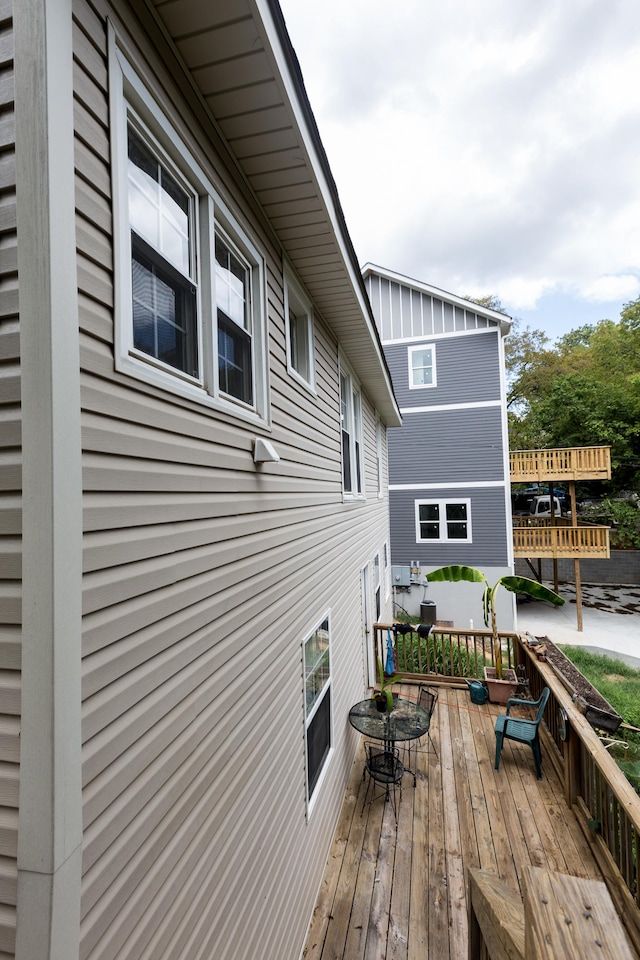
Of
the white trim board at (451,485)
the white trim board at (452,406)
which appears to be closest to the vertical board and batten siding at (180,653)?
the white trim board at (451,485)

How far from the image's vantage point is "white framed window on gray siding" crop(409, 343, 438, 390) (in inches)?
557

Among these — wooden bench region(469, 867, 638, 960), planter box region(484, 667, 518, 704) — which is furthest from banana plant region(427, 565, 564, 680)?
wooden bench region(469, 867, 638, 960)

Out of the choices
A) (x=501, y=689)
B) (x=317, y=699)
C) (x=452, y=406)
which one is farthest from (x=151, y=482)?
(x=452, y=406)

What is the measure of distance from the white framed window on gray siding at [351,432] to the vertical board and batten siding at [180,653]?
2.81m

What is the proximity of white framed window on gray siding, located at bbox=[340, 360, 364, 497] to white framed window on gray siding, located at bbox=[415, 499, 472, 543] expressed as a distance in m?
7.42

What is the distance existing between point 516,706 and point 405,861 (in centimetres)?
377

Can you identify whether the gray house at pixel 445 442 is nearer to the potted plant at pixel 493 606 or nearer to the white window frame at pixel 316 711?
the potted plant at pixel 493 606

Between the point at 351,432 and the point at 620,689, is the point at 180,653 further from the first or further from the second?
the point at 620,689

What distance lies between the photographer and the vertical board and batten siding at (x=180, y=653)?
1.29 meters

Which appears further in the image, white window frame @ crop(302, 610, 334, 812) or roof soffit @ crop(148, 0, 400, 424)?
white window frame @ crop(302, 610, 334, 812)

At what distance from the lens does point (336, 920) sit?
3.40 m

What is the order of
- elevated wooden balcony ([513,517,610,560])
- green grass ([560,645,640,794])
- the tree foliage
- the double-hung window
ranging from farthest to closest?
1. the tree foliage
2. elevated wooden balcony ([513,517,610,560])
3. green grass ([560,645,640,794])
4. the double-hung window

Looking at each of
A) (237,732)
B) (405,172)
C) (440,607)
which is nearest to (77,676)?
(237,732)

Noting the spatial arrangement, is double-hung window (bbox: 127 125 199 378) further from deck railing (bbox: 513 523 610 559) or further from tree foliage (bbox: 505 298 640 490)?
tree foliage (bbox: 505 298 640 490)
